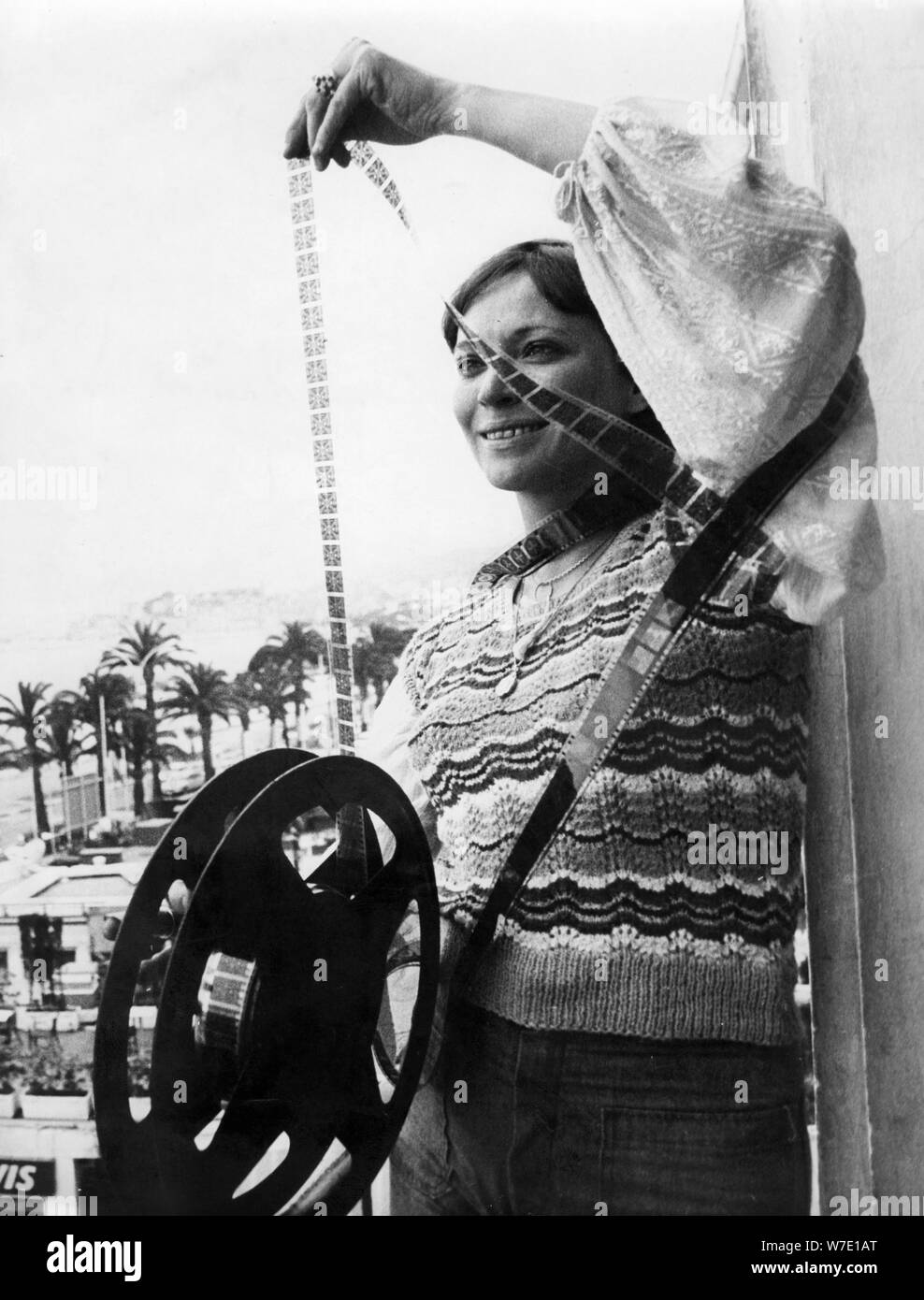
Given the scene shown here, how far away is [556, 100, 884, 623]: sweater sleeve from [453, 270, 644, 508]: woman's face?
0.05m

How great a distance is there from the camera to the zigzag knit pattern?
195cm

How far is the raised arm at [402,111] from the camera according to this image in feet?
6.75

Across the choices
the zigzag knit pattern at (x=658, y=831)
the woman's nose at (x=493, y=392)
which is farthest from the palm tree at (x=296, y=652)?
the woman's nose at (x=493, y=392)

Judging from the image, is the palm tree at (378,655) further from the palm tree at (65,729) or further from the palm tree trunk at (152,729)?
the palm tree at (65,729)

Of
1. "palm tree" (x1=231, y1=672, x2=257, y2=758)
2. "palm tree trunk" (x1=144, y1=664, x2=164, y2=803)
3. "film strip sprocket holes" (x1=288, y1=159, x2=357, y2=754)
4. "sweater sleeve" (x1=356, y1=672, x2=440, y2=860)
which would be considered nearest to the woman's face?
"film strip sprocket holes" (x1=288, y1=159, x2=357, y2=754)

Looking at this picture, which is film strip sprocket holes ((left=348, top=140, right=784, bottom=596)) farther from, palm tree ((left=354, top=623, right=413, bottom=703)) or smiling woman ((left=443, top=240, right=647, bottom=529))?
palm tree ((left=354, top=623, right=413, bottom=703))

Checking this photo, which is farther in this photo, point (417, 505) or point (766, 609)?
point (417, 505)

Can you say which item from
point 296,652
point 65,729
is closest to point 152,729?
point 65,729

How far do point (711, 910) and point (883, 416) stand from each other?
2.76 feet

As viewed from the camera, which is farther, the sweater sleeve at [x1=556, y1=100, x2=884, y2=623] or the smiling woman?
the smiling woman

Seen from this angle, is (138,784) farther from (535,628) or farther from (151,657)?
(535,628)

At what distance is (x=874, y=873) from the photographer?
80.7 inches
